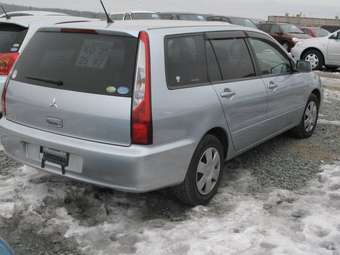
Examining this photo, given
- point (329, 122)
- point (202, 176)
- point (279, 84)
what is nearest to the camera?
point (202, 176)

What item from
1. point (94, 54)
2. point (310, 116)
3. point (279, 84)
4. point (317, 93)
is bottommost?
point (310, 116)

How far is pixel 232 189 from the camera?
4578 mm

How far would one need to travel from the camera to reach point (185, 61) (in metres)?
3.92

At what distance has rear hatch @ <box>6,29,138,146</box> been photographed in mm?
3451

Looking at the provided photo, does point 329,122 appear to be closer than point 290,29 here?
Yes

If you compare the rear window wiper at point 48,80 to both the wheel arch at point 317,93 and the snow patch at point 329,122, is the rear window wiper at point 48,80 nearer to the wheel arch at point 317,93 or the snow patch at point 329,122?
the wheel arch at point 317,93

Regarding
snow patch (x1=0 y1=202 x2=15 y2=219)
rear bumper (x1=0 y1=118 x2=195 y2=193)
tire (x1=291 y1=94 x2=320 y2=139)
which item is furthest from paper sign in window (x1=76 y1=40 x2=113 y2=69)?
tire (x1=291 y1=94 x2=320 y2=139)

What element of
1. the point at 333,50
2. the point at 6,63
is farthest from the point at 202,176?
the point at 333,50

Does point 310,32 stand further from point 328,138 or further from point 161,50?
point 161,50

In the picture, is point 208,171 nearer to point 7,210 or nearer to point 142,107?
point 142,107

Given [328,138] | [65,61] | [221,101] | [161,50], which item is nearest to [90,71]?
[65,61]

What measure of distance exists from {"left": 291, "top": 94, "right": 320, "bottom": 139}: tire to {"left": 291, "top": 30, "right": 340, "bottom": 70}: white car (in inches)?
346

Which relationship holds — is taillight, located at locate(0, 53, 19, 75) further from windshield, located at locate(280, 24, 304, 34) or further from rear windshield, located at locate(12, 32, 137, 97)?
windshield, located at locate(280, 24, 304, 34)

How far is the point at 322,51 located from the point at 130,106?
41.8 ft
